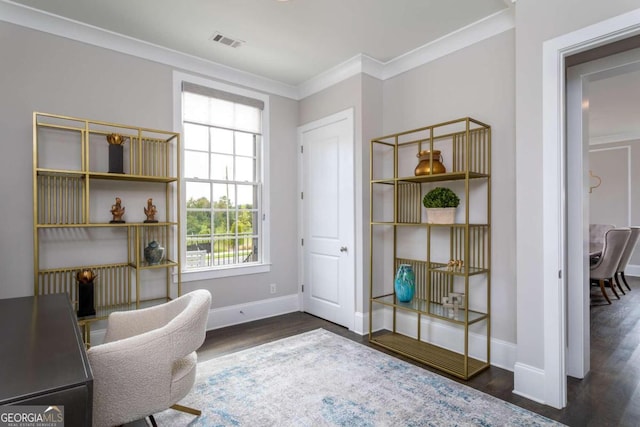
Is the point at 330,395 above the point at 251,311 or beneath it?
beneath

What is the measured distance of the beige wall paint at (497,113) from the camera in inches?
109

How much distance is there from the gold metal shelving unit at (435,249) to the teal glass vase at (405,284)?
74mm

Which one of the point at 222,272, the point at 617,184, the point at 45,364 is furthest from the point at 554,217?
the point at 617,184

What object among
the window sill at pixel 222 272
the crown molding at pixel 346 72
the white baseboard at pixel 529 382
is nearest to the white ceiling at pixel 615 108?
the crown molding at pixel 346 72

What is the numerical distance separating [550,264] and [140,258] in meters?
3.28

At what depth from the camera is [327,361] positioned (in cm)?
289

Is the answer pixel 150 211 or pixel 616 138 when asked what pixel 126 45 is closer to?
pixel 150 211

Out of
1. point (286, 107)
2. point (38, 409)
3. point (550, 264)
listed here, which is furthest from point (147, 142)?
point (550, 264)

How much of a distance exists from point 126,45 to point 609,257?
6363 mm

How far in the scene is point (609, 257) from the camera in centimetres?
483

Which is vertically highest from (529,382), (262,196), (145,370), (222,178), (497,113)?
(497,113)

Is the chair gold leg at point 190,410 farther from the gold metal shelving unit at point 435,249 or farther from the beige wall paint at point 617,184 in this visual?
the beige wall paint at point 617,184

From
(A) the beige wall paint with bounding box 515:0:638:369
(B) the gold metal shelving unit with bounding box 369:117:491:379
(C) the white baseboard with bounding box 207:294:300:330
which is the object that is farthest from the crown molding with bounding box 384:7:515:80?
(C) the white baseboard with bounding box 207:294:300:330

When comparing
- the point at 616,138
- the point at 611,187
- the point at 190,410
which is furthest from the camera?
the point at 611,187
